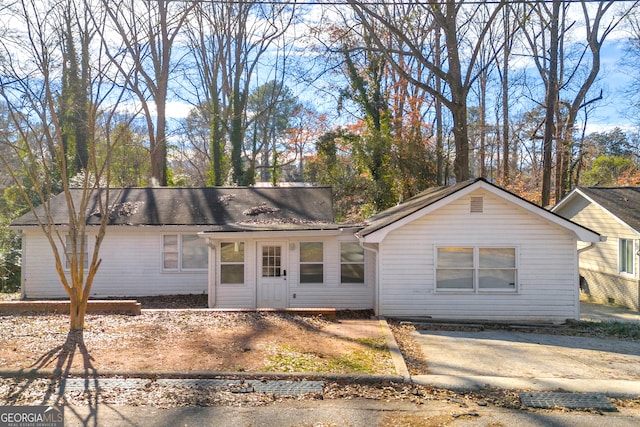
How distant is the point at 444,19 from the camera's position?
19906 millimetres

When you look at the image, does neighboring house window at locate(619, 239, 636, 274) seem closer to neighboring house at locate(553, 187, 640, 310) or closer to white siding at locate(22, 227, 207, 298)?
neighboring house at locate(553, 187, 640, 310)

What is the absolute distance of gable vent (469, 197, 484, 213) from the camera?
13.6 m

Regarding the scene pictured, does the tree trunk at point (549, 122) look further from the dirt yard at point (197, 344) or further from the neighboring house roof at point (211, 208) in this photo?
the dirt yard at point (197, 344)

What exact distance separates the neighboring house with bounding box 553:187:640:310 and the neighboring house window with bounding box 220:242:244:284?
41.5 feet

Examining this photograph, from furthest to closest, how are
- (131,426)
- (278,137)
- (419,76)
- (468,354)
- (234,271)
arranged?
(278,137) → (419,76) → (234,271) → (468,354) → (131,426)

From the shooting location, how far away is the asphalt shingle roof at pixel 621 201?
1832 centimetres

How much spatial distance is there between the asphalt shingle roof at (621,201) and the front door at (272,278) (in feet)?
39.4

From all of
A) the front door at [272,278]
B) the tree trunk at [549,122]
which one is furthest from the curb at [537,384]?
the tree trunk at [549,122]

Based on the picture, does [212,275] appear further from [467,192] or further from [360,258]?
[467,192]

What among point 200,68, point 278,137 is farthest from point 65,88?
point 278,137

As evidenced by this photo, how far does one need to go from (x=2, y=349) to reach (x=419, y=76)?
2710cm

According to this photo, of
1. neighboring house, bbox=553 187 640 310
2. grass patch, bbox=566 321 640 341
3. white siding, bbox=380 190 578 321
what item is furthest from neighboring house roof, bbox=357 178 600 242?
neighboring house, bbox=553 187 640 310

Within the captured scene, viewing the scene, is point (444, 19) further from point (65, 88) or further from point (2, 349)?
point (2, 349)

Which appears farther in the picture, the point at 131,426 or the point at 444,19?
the point at 444,19
